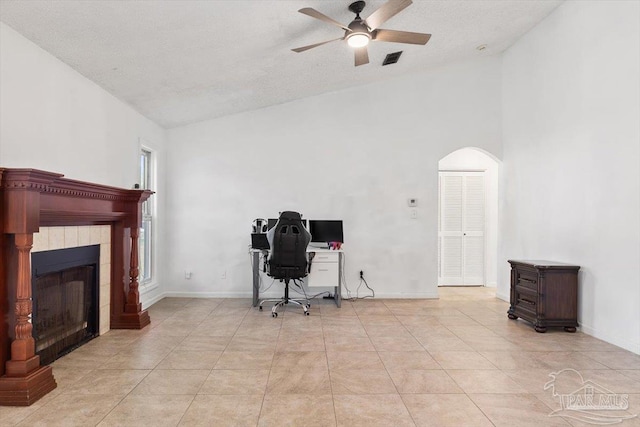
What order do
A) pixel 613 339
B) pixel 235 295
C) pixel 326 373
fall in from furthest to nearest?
pixel 235 295 < pixel 613 339 < pixel 326 373

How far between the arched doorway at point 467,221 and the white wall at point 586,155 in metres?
1.40

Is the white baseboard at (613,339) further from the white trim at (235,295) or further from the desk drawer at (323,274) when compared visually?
the desk drawer at (323,274)

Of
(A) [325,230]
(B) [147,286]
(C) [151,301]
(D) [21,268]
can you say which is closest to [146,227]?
(B) [147,286]

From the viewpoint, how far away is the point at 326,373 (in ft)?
9.68

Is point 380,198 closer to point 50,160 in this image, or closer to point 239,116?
point 239,116

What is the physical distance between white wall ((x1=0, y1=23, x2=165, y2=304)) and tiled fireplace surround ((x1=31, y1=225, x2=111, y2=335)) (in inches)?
19.5

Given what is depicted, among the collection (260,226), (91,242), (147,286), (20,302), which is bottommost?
(147,286)

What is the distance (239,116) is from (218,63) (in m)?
1.87

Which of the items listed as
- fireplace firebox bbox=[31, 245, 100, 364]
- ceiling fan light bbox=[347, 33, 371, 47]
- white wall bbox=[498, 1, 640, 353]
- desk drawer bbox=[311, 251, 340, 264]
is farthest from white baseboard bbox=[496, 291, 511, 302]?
fireplace firebox bbox=[31, 245, 100, 364]

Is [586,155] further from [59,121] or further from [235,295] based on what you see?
[59,121]

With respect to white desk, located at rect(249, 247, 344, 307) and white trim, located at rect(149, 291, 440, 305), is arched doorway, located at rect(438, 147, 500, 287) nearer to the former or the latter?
white trim, located at rect(149, 291, 440, 305)

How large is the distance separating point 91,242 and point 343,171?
344 centimetres

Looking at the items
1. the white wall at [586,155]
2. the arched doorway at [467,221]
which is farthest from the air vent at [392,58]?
the arched doorway at [467,221]

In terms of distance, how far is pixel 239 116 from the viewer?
577 centimetres
